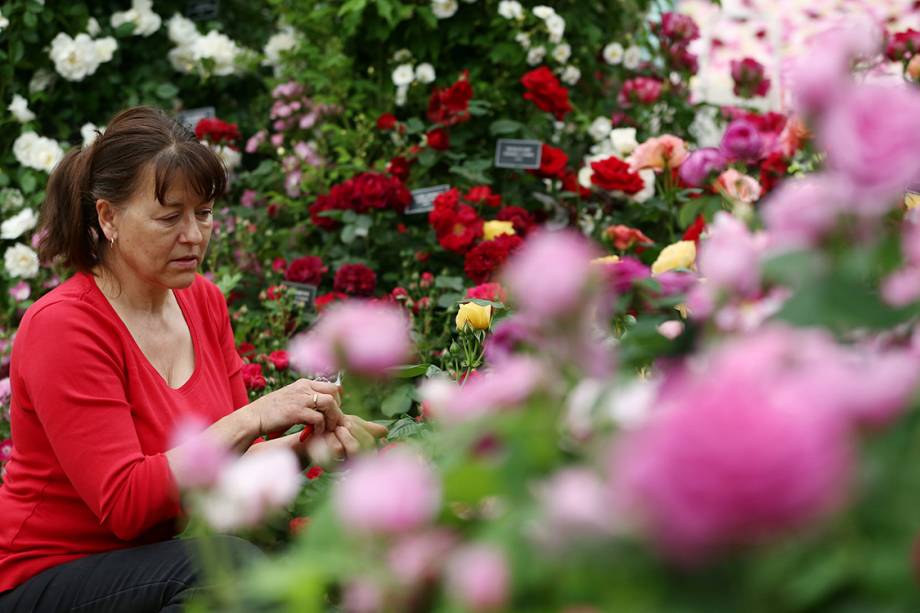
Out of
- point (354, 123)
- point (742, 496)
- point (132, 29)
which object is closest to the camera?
point (742, 496)

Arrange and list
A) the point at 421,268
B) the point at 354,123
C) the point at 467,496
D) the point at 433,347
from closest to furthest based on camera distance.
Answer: the point at 467,496, the point at 433,347, the point at 421,268, the point at 354,123

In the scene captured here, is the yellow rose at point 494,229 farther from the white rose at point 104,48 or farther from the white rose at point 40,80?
the white rose at point 40,80

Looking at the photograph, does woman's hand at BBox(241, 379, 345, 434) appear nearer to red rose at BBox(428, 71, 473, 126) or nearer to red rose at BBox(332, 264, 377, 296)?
red rose at BBox(332, 264, 377, 296)

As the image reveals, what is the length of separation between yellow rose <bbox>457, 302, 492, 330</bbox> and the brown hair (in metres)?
0.59

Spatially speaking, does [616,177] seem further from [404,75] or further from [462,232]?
[404,75]

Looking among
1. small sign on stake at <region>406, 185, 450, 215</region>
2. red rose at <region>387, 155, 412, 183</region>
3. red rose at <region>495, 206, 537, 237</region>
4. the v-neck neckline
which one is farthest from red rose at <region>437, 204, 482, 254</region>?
the v-neck neckline

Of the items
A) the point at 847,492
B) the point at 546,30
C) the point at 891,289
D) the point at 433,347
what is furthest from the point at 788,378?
the point at 546,30

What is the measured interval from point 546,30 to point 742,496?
9.52ft

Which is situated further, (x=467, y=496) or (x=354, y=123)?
(x=354, y=123)

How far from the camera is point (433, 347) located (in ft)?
7.61

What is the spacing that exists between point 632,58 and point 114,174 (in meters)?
1.97

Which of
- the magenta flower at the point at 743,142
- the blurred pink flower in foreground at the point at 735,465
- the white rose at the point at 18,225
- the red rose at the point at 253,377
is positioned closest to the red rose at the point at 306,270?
the red rose at the point at 253,377

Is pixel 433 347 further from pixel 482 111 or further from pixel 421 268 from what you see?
pixel 482 111

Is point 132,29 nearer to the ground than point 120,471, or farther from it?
farther from it
